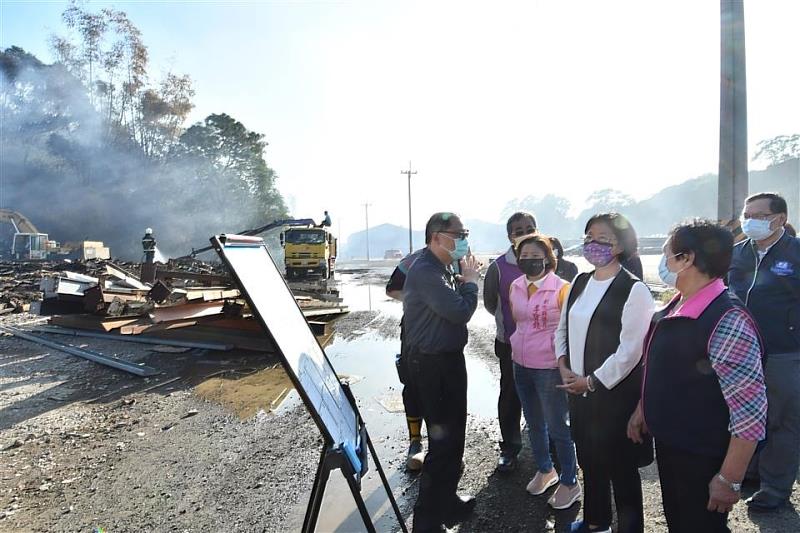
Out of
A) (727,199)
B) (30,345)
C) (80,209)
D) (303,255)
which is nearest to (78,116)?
(80,209)

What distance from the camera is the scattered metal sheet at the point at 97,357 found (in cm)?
616

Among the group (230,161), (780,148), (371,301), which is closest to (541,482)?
(371,301)

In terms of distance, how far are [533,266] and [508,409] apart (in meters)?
1.37

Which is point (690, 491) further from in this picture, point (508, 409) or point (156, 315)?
point (156, 315)

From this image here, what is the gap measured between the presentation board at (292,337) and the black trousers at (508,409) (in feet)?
5.30

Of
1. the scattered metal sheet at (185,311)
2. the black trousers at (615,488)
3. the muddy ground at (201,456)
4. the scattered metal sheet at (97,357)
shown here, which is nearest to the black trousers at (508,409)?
the muddy ground at (201,456)

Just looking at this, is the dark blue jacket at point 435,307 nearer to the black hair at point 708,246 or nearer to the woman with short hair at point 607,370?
the woman with short hair at point 607,370

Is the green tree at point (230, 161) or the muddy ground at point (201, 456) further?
the green tree at point (230, 161)

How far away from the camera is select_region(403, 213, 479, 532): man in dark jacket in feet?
8.46

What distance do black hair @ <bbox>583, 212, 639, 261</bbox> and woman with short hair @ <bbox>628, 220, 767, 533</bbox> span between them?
18.4 inches

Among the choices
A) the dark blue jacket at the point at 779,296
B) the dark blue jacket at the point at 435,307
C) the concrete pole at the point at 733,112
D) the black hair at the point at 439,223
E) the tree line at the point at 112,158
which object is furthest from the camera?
the tree line at the point at 112,158

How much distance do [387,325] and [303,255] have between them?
389 inches

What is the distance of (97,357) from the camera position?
21.9 feet

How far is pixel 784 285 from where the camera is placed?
9.39 ft
